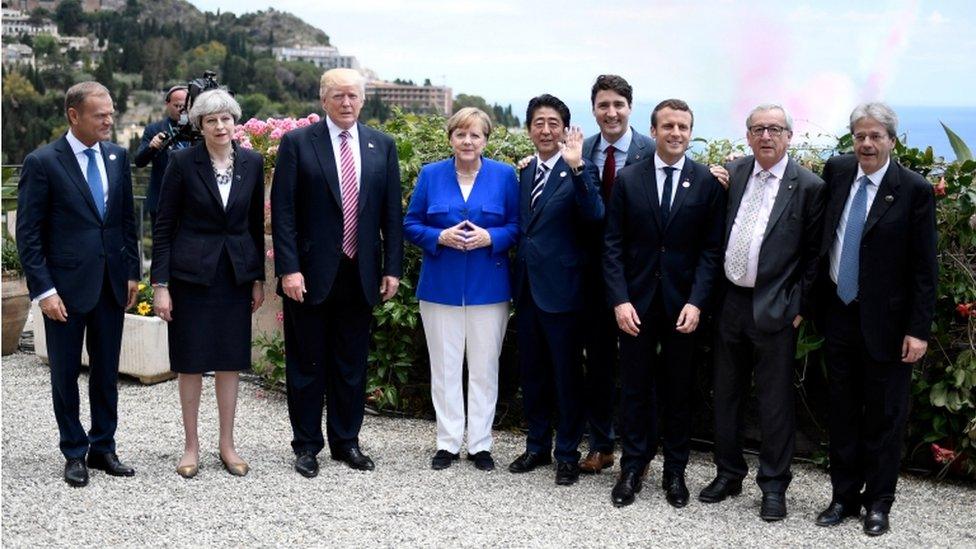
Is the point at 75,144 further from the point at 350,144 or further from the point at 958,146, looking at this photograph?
the point at 958,146

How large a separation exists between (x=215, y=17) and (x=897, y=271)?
514 feet

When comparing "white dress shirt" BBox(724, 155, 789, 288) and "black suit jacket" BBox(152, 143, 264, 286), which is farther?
"black suit jacket" BBox(152, 143, 264, 286)

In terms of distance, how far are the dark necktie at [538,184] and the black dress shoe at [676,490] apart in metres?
1.41

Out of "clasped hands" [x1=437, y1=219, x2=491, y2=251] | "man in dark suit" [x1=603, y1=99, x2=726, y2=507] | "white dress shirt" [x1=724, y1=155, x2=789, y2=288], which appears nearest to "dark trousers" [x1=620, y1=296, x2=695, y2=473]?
"man in dark suit" [x1=603, y1=99, x2=726, y2=507]

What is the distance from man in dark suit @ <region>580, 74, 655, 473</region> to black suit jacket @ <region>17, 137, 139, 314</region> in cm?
225

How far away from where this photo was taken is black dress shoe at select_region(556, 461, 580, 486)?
5.10 metres

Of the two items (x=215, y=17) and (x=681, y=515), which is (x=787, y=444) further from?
(x=215, y=17)

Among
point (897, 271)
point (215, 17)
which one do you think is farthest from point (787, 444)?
point (215, 17)

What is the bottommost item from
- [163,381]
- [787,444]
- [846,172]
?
[163,381]

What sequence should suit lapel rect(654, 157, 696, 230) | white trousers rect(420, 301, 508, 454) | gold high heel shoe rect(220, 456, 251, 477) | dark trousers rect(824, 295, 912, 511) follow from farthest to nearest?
white trousers rect(420, 301, 508, 454)
gold high heel shoe rect(220, 456, 251, 477)
suit lapel rect(654, 157, 696, 230)
dark trousers rect(824, 295, 912, 511)

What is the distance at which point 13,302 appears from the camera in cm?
808

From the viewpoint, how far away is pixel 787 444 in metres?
4.73

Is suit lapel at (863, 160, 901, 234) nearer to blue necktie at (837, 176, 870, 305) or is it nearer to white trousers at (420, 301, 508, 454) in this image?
blue necktie at (837, 176, 870, 305)

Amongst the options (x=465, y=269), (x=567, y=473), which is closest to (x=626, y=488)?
(x=567, y=473)
